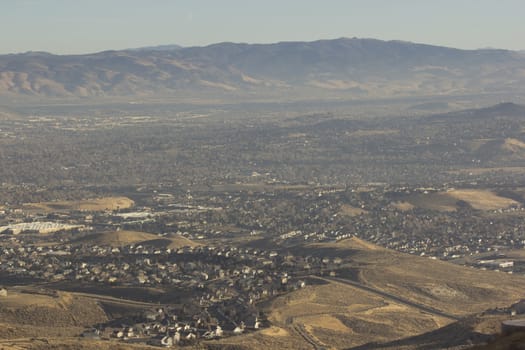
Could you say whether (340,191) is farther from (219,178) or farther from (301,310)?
(301,310)

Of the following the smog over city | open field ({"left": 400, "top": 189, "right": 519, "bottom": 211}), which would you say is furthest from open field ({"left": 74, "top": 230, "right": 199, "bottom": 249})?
open field ({"left": 400, "top": 189, "right": 519, "bottom": 211})

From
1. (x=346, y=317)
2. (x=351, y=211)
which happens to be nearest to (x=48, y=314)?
(x=346, y=317)

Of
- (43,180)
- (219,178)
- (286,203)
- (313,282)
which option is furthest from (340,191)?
(313,282)

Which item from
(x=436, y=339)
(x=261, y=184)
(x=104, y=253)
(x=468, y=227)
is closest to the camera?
(x=436, y=339)

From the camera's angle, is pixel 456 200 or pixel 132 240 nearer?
pixel 132 240

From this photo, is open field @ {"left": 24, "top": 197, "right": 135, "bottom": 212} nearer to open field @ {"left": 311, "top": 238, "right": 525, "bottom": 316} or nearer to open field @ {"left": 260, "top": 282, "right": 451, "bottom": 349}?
open field @ {"left": 311, "top": 238, "right": 525, "bottom": 316}

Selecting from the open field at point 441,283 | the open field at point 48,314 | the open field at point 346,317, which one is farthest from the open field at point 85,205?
the open field at point 346,317

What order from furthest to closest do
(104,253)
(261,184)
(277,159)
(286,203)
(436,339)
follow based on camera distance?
1. (277,159)
2. (261,184)
3. (286,203)
4. (104,253)
5. (436,339)

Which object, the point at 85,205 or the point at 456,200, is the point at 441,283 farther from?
the point at 85,205
